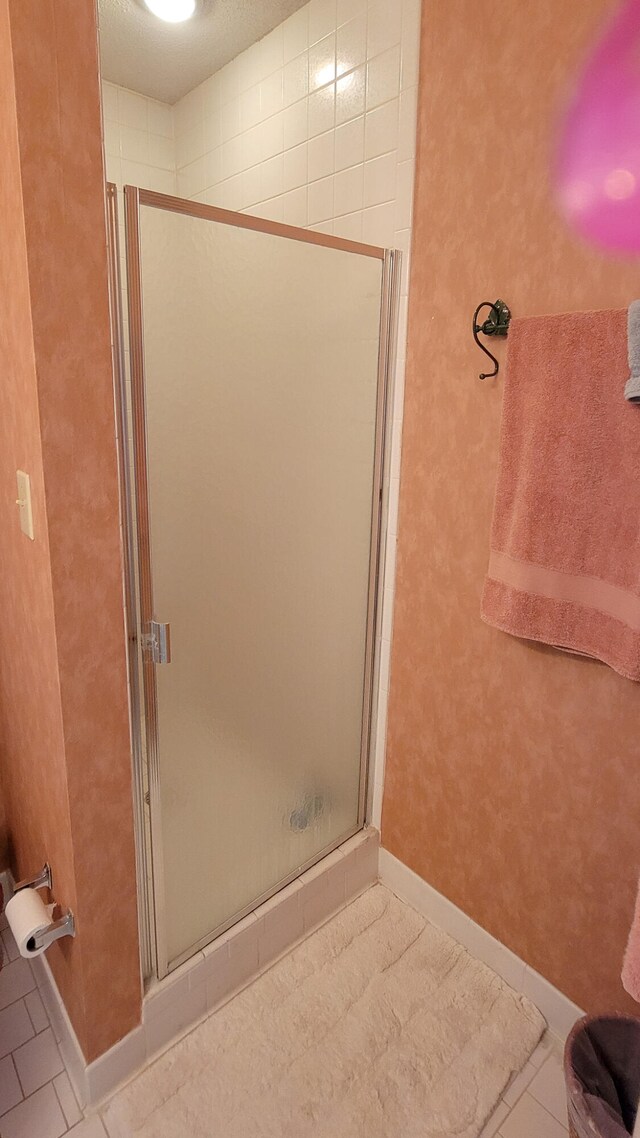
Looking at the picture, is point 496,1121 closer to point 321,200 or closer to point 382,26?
point 321,200

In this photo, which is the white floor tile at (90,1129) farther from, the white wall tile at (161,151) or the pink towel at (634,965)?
the white wall tile at (161,151)

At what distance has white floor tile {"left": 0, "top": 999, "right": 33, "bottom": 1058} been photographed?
1.40 metres

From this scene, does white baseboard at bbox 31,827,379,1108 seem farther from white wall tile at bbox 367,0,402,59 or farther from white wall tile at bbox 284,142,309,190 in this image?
white wall tile at bbox 367,0,402,59

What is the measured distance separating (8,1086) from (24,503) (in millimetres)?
1239

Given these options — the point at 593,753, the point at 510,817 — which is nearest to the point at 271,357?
the point at 593,753

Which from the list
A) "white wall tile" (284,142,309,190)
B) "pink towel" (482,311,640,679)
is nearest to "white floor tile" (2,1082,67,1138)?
"pink towel" (482,311,640,679)

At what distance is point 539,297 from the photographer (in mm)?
1240

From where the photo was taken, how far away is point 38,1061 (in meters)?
1.36

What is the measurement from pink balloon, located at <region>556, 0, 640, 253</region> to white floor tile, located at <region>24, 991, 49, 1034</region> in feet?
6.66

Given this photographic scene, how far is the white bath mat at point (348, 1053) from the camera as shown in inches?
49.8

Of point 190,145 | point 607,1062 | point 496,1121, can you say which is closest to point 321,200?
point 190,145

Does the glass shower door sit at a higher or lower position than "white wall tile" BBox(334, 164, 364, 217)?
lower

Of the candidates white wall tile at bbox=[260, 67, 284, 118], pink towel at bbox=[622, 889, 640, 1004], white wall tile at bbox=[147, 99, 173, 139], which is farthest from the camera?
white wall tile at bbox=[147, 99, 173, 139]

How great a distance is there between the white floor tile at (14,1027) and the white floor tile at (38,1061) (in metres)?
0.02
